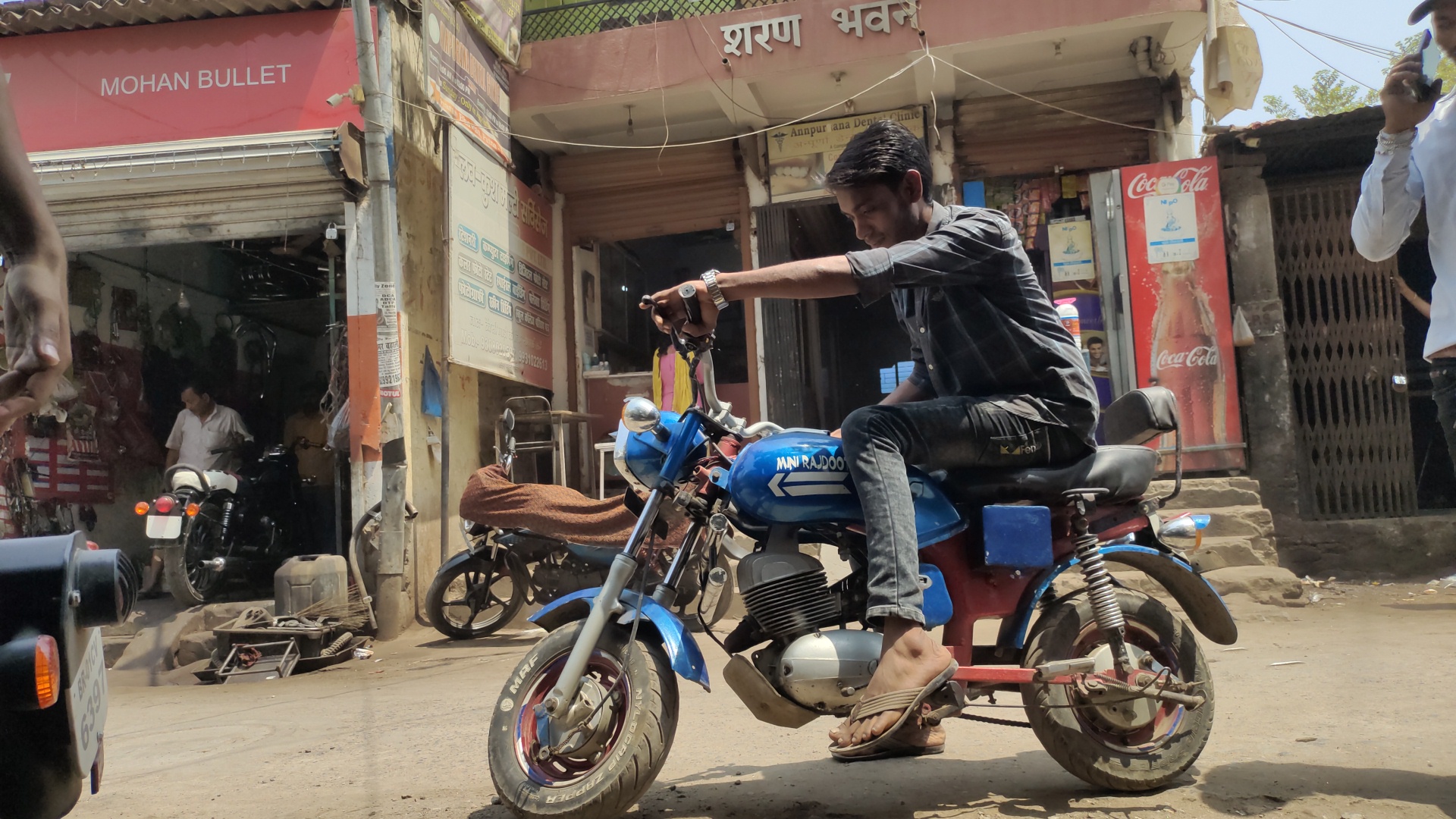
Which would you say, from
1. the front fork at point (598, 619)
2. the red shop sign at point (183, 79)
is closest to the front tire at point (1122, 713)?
the front fork at point (598, 619)

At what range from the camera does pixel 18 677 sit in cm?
134

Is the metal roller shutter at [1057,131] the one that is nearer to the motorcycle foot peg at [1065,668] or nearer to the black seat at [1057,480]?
the black seat at [1057,480]

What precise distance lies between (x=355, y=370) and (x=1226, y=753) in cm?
628

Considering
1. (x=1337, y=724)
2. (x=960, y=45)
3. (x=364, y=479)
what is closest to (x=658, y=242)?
(x=960, y=45)

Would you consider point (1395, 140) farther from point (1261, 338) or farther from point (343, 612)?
point (343, 612)

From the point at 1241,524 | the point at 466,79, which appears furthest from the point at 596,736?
the point at 466,79

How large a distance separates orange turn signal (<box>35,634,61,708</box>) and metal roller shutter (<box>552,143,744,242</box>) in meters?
8.69

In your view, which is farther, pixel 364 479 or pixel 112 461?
pixel 112 461

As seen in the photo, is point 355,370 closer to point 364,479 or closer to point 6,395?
point 364,479

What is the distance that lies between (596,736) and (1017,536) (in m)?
1.17

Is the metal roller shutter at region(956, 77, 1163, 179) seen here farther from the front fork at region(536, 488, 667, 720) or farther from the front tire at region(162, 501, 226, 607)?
the front fork at region(536, 488, 667, 720)

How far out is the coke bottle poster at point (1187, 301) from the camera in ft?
25.6

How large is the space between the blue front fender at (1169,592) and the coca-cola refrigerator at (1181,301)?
534 centimetres

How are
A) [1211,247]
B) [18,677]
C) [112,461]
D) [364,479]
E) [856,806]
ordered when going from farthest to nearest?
1. [112,461]
2. [1211,247]
3. [364,479]
4. [856,806]
5. [18,677]
